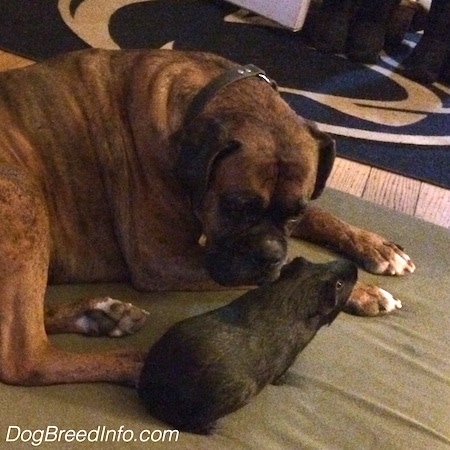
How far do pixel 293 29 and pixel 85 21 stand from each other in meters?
1.05

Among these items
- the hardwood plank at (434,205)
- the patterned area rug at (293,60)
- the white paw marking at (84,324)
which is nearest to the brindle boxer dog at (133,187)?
the white paw marking at (84,324)

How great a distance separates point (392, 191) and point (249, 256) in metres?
1.21

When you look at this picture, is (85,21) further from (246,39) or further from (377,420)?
(377,420)

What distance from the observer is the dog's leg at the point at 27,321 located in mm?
1630

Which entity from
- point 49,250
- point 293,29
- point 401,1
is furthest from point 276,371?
point 401,1

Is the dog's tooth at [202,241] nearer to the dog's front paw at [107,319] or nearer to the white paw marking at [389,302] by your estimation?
the dog's front paw at [107,319]

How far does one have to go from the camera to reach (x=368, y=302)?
2029 mm

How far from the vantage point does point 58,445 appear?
1508 mm

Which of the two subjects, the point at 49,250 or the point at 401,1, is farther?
the point at 401,1

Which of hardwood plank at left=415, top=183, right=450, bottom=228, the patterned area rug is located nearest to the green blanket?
hardwood plank at left=415, top=183, right=450, bottom=228

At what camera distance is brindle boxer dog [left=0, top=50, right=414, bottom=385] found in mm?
1671

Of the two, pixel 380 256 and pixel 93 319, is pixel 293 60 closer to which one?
pixel 380 256

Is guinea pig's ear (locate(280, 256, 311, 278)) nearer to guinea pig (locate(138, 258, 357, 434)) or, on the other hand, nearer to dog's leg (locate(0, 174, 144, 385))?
guinea pig (locate(138, 258, 357, 434))

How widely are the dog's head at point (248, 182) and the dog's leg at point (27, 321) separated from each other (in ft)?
1.08
